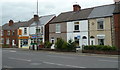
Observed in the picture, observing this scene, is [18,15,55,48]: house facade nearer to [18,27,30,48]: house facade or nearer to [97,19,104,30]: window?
[18,27,30,48]: house facade

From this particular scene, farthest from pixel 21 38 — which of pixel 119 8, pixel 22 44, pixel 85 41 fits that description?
pixel 119 8

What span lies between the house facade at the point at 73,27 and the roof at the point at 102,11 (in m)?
1.34

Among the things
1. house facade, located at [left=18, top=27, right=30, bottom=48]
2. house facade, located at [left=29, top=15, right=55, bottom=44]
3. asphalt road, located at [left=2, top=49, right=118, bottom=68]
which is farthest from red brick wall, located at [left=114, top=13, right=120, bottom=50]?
house facade, located at [left=18, top=27, right=30, bottom=48]

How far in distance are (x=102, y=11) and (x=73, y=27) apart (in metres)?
6.72

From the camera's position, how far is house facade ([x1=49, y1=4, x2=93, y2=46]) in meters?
31.0

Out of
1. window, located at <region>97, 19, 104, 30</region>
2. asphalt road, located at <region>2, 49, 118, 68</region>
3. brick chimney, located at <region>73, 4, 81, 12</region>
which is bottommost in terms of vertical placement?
asphalt road, located at <region>2, 49, 118, 68</region>

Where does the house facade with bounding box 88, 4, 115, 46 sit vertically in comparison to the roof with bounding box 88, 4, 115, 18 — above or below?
below

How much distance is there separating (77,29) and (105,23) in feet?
20.4

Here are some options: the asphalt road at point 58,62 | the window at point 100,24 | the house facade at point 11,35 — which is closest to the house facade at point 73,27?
the window at point 100,24

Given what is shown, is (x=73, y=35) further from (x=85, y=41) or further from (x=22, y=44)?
(x=22, y=44)

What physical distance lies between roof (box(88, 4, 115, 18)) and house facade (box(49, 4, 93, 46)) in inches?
52.8

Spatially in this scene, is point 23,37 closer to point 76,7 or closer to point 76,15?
point 76,7

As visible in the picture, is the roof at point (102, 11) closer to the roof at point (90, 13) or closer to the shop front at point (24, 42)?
the roof at point (90, 13)

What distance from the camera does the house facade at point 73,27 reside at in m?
31.0
